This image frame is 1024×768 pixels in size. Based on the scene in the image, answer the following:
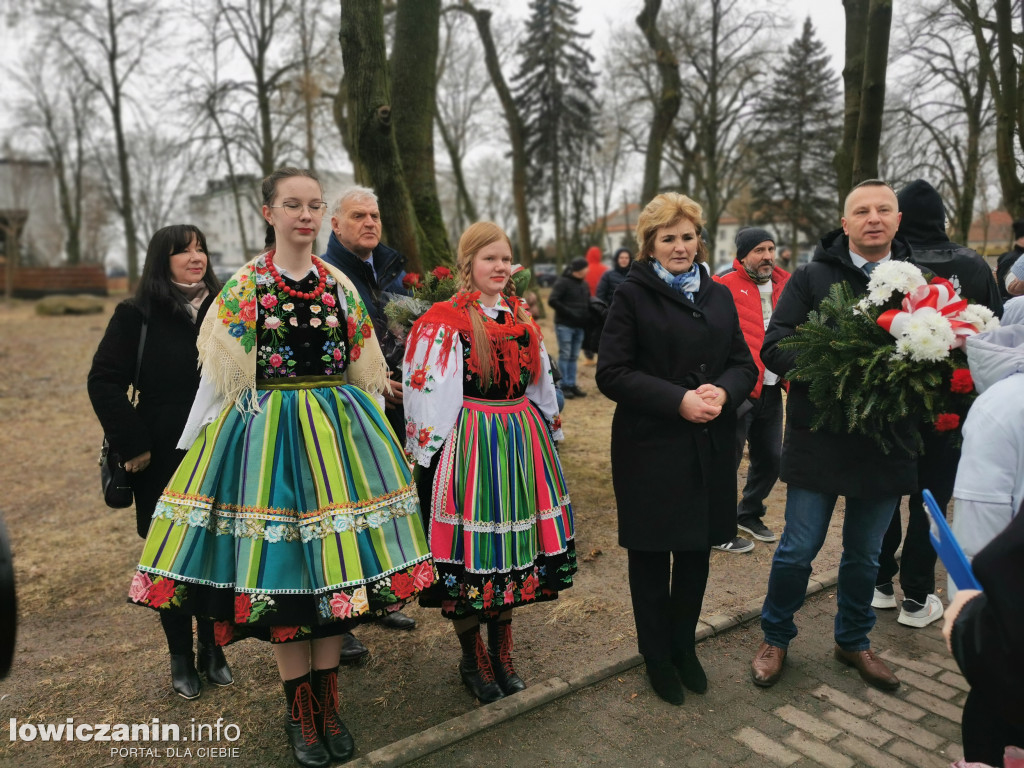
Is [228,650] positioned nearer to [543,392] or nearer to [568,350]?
[543,392]

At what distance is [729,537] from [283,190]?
2458mm

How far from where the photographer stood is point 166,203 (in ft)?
177

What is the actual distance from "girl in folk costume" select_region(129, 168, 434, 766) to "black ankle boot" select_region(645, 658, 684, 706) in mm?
1196

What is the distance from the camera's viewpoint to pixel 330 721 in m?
3.06

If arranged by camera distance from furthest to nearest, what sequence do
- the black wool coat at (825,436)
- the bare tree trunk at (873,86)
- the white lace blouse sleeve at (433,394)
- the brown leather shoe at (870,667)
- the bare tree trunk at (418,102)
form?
the bare tree trunk at (418,102) → the bare tree trunk at (873,86) → the brown leather shoe at (870,667) → the black wool coat at (825,436) → the white lace blouse sleeve at (433,394)

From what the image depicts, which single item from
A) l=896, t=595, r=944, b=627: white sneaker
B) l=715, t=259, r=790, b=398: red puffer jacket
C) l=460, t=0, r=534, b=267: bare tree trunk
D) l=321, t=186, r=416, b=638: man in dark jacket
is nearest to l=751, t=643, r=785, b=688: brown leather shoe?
l=896, t=595, r=944, b=627: white sneaker

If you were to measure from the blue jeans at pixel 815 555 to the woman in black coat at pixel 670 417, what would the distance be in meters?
0.32

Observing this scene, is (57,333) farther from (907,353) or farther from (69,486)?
(907,353)

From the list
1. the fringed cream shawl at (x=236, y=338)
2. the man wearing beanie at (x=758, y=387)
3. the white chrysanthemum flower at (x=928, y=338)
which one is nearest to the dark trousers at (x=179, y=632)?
the fringed cream shawl at (x=236, y=338)

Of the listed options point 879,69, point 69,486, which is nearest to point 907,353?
Result: point 879,69

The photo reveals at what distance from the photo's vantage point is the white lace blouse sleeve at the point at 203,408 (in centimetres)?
297

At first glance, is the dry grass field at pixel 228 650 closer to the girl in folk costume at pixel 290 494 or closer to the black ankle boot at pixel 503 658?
the black ankle boot at pixel 503 658

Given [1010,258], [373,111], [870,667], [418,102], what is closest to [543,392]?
[870,667]

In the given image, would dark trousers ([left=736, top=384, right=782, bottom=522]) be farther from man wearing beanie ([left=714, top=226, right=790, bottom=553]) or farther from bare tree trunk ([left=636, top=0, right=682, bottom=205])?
bare tree trunk ([left=636, top=0, right=682, bottom=205])
